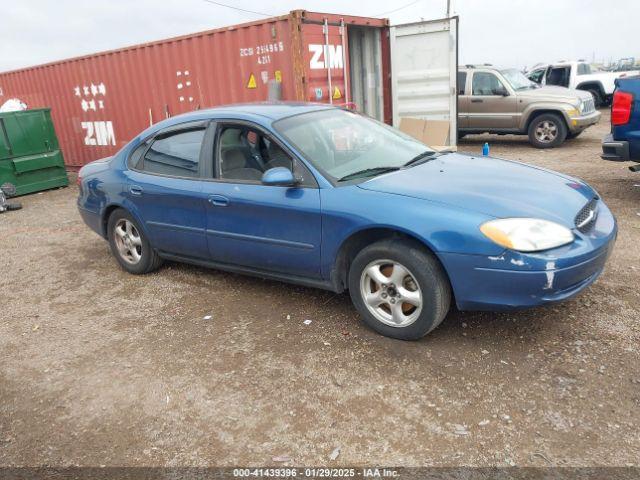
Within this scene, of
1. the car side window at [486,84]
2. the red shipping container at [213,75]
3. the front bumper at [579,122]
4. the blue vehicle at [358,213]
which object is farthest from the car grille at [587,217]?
the car side window at [486,84]

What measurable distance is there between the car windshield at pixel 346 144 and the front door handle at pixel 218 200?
0.67 m

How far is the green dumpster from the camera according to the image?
32.6 ft

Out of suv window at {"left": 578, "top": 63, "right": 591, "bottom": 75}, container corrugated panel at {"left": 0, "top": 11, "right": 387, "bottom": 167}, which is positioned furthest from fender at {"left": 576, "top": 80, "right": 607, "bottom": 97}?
container corrugated panel at {"left": 0, "top": 11, "right": 387, "bottom": 167}

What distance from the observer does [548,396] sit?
2.80 meters


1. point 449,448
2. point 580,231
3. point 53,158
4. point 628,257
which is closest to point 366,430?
point 449,448

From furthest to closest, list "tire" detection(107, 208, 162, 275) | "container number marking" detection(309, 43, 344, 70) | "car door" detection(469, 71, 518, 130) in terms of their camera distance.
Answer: "car door" detection(469, 71, 518, 130), "container number marking" detection(309, 43, 344, 70), "tire" detection(107, 208, 162, 275)

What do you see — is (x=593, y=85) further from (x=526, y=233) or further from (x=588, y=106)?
(x=526, y=233)

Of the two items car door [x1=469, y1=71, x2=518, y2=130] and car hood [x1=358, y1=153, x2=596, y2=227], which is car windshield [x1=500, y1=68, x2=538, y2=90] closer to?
car door [x1=469, y1=71, x2=518, y2=130]

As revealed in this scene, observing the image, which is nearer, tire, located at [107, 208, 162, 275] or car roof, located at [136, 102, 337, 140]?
car roof, located at [136, 102, 337, 140]

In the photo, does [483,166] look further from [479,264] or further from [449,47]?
[449,47]

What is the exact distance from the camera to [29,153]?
10289 millimetres

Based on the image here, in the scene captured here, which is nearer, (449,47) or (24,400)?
(24,400)

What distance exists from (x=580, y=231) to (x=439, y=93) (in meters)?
6.25

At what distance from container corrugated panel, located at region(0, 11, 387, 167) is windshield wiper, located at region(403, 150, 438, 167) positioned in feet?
11.9
